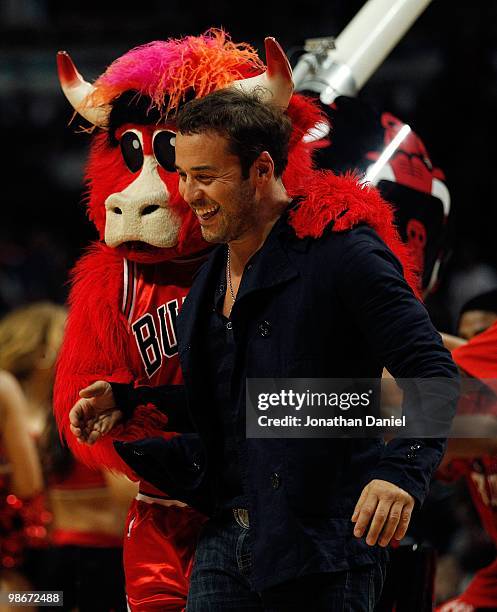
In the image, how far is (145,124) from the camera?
256 cm

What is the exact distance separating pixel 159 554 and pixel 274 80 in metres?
1.07

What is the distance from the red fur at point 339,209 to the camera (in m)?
2.03

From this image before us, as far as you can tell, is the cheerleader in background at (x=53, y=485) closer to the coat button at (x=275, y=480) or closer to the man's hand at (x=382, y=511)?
the coat button at (x=275, y=480)

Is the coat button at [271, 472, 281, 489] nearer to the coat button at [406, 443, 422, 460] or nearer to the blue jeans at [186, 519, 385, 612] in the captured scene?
the blue jeans at [186, 519, 385, 612]

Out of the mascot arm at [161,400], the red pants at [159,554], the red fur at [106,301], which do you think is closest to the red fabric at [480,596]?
the red pants at [159,554]

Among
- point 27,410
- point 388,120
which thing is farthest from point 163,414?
point 27,410

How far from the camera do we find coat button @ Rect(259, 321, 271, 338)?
201 centimetres

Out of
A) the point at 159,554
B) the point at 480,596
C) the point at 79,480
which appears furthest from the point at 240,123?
the point at 79,480

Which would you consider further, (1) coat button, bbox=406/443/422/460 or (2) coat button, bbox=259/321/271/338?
(2) coat button, bbox=259/321/271/338

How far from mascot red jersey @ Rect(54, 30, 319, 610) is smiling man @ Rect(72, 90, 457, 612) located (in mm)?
319

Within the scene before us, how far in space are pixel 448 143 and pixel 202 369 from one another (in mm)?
6015

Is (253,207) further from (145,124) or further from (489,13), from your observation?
(489,13)

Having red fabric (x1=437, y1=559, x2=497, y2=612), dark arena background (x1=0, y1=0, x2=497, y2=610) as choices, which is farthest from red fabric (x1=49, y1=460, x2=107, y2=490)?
dark arena background (x1=0, y1=0, x2=497, y2=610)

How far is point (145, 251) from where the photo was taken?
2.54m
